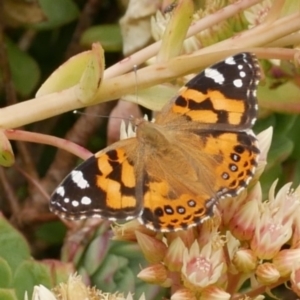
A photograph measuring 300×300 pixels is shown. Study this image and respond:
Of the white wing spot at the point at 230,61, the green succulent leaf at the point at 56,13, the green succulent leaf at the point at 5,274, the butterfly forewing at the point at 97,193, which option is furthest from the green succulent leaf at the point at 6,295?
the green succulent leaf at the point at 56,13

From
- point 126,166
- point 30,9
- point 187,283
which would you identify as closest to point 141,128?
point 126,166

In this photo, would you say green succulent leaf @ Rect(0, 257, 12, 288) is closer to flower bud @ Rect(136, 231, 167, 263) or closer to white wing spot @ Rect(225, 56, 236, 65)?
flower bud @ Rect(136, 231, 167, 263)

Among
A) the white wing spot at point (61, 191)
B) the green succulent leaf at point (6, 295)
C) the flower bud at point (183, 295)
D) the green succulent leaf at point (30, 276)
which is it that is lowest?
the green succulent leaf at point (30, 276)

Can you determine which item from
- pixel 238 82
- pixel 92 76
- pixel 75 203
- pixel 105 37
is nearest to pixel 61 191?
pixel 75 203

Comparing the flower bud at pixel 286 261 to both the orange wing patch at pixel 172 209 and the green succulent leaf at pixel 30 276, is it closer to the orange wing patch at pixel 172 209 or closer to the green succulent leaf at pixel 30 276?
the orange wing patch at pixel 172 209

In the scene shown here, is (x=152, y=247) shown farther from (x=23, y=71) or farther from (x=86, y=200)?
(x=23, y=71)

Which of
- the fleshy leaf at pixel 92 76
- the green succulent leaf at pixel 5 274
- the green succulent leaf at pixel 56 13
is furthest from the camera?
the green succulent leaf at pixel 56 13
